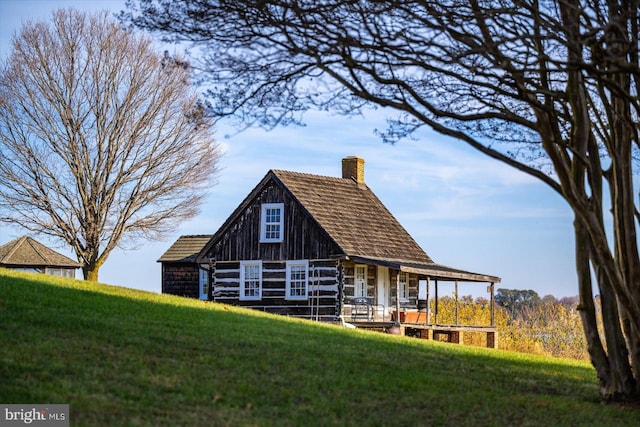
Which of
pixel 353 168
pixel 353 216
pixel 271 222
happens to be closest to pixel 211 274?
pixel 271 222

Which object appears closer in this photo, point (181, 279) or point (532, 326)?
point (532, 326)

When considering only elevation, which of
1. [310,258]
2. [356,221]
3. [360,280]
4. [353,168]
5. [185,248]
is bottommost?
[360,280]

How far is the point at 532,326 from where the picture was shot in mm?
33062

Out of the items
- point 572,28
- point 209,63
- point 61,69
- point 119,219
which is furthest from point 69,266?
point 572,28

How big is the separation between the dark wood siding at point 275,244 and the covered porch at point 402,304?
1.75 m

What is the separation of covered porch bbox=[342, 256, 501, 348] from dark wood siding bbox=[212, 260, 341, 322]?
69cm

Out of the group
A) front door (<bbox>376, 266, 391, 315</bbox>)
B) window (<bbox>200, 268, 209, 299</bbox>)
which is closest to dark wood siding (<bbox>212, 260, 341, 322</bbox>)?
front door (<bbox>376, 266, 391, 315</bbox>)

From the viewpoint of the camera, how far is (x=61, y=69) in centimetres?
3469

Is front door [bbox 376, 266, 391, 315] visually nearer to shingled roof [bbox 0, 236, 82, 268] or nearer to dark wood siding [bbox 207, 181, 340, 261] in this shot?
dark wood siding [bbox 207, 181, 340, 261]

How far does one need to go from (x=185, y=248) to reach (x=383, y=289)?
1308cm

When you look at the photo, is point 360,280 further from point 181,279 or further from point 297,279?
point 181,279

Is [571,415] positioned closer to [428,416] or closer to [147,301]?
[428,416]

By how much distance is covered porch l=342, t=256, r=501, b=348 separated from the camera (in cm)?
3238

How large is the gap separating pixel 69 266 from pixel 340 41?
3257 centimetres
